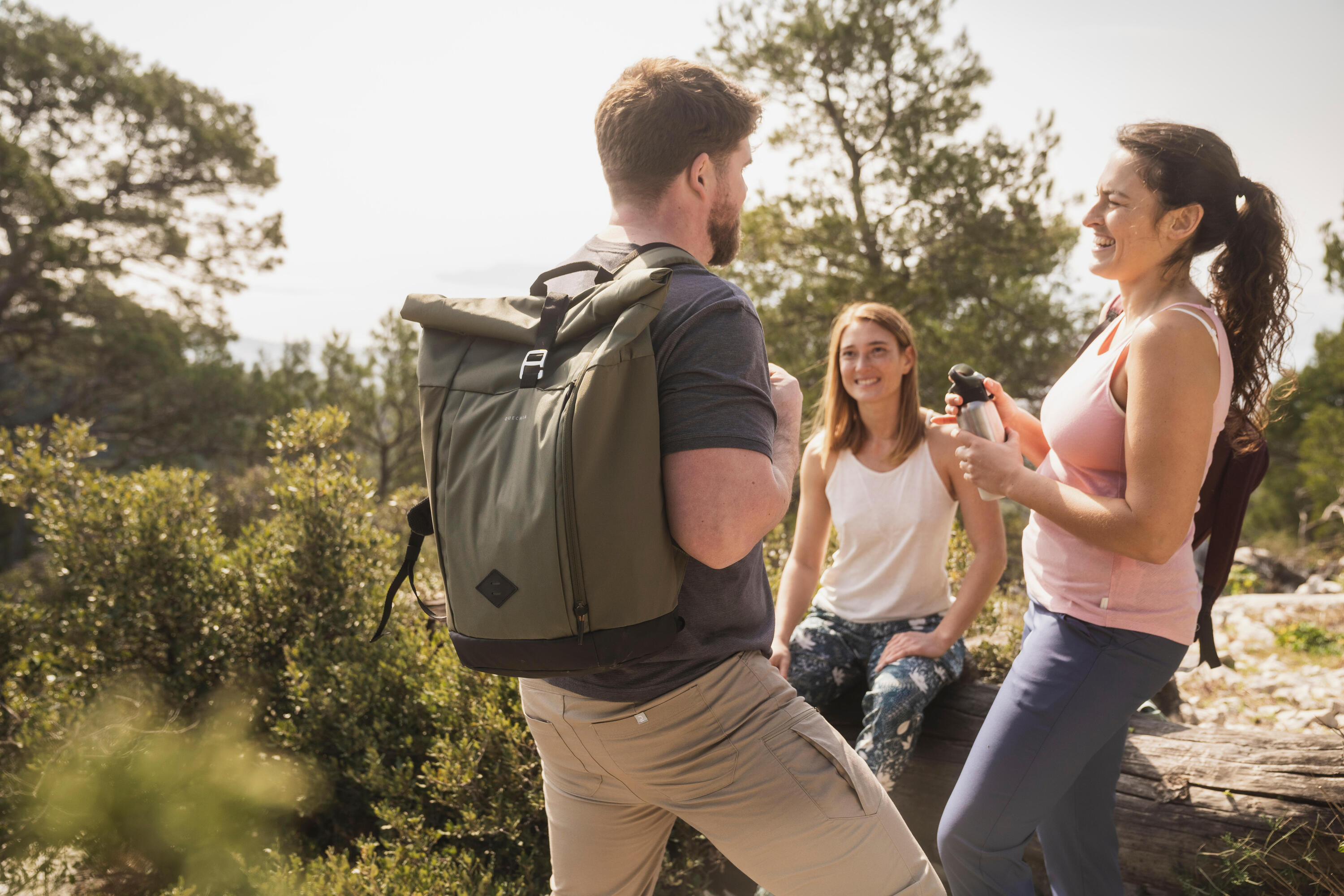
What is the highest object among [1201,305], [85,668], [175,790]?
[1201,305]

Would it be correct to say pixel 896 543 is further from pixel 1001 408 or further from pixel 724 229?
pixel 724 229

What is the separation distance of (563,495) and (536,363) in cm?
21

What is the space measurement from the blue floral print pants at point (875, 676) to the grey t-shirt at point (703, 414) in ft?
3.72

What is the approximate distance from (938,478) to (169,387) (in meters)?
12.2

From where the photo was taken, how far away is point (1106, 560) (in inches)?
64.0

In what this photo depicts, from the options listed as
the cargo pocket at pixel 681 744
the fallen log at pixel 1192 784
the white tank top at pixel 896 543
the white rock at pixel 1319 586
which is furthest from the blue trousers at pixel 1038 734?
the white rock at pixel 1319 586

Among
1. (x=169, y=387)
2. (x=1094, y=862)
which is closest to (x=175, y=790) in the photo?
(x=1094, y=862)

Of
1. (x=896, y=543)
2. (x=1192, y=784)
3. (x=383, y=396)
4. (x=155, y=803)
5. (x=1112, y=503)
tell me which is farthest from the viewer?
(x=383, y=396)

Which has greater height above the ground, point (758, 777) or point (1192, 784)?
point (758, 777)

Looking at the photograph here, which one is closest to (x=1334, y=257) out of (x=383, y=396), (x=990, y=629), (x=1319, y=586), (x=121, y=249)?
(x=1319, y=586)

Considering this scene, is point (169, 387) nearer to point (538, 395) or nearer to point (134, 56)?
point (134, 56)

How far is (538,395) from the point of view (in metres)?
1.13

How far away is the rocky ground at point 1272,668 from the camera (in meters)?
4.06

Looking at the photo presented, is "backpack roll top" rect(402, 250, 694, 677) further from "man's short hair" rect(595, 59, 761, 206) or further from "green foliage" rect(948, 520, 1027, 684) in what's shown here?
"green foliage" rect(948, 520, 1027, 684)
